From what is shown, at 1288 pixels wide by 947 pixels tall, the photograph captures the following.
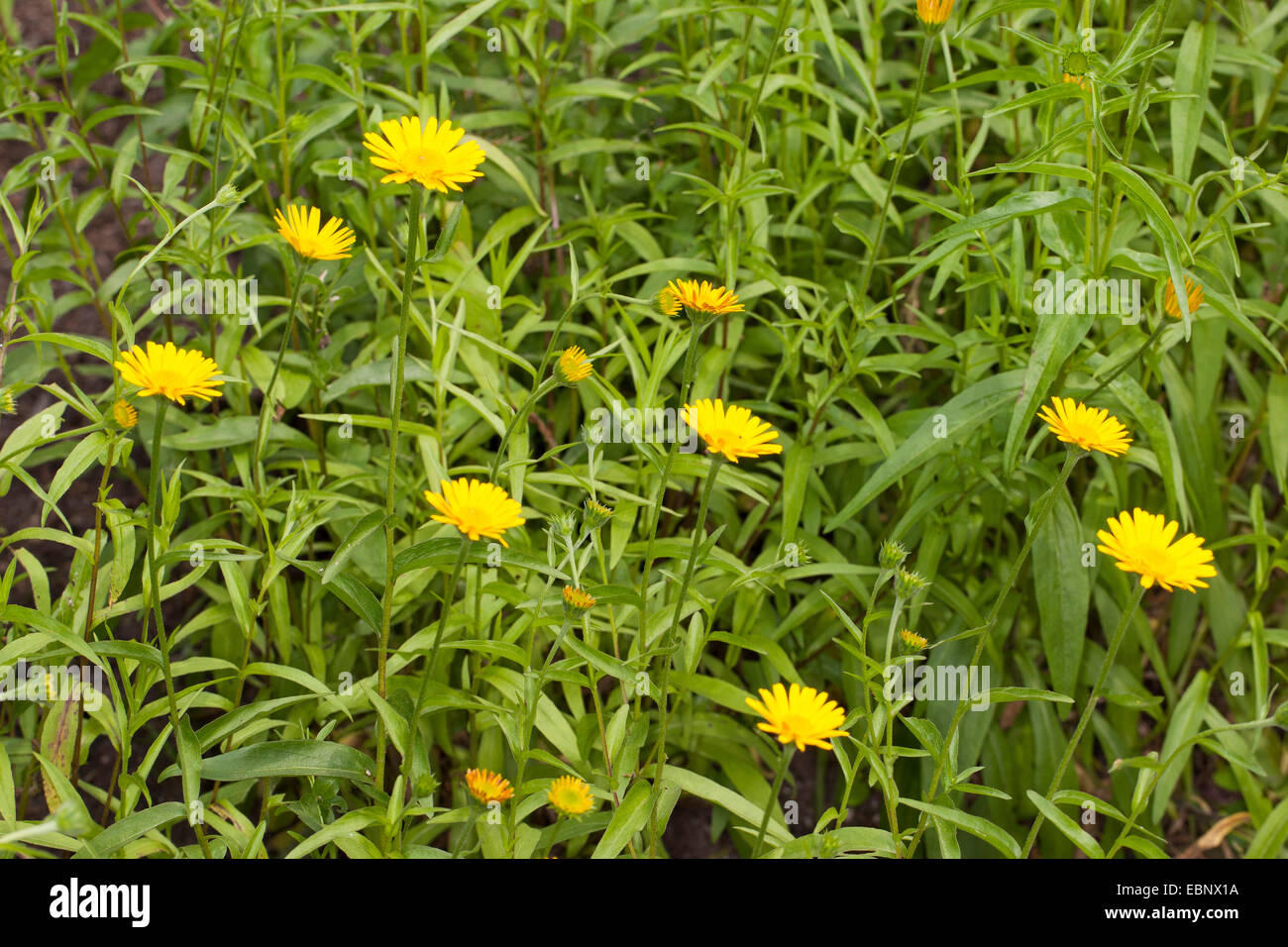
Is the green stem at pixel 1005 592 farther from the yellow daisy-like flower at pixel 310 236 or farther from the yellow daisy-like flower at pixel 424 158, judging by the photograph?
the yellow daisy-like flower at pixel 310 236

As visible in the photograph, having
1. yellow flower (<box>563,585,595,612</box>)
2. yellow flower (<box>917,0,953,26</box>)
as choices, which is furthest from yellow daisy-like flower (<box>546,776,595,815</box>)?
yellow flower (<box>917,0,953,26</box>)

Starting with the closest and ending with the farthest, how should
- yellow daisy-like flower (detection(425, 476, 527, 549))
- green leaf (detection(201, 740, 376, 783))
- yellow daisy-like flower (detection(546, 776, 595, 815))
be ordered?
yellow daisy-like flower (detection(425, 476, 527, 549)) → yellow daisy-like flower (detection(546, 776, 595, 815)) → green leaf (detection(201, 740, 376, 783))

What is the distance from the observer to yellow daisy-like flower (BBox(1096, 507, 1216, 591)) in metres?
0.94

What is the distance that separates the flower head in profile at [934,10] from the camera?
1140mm

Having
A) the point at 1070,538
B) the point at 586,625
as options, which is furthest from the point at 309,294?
the point at 1070,538

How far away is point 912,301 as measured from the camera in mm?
1800

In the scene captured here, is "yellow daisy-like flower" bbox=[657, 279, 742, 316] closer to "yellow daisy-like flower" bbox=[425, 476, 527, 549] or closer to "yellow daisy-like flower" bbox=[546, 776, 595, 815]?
"yellow daisy-like flower" bbox=[425, 476, 527, 549]

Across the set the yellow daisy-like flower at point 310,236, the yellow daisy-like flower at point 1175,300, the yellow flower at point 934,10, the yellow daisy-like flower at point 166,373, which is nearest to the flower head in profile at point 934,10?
the yellow flower at point 934,10

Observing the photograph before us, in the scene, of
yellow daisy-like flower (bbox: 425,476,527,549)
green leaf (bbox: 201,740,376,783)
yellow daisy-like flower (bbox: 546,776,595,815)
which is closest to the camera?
yellow daisy-like flower (bbox: 425,476,527,549)

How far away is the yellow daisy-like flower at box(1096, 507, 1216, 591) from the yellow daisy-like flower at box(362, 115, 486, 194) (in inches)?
26.3

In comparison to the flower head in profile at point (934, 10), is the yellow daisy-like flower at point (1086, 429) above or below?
below

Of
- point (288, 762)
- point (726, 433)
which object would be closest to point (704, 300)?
point (726, 433)

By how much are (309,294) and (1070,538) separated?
3.88 ft
